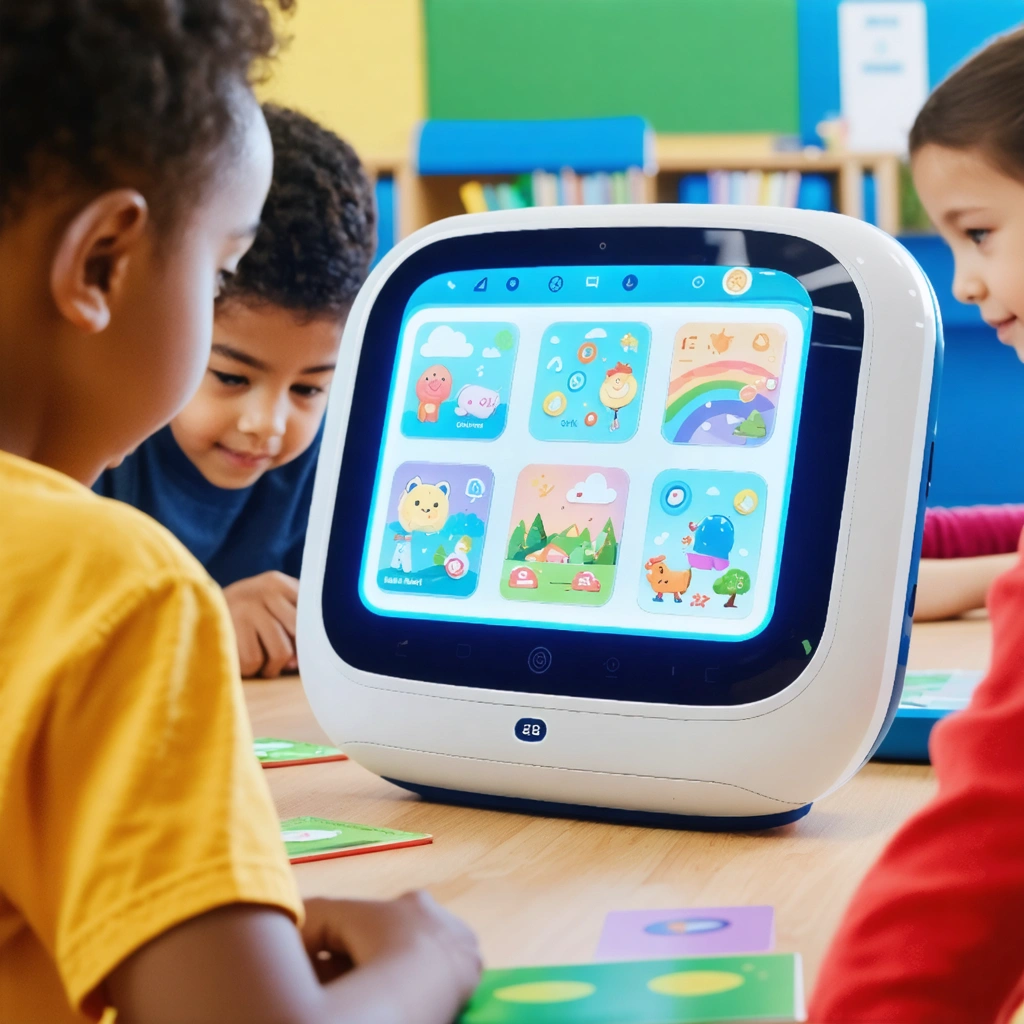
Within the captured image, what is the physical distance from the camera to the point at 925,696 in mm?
889

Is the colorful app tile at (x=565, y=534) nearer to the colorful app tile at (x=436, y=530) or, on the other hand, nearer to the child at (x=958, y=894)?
the colorful app tile at (x=436, y=530)

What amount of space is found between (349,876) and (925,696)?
1.46 ft

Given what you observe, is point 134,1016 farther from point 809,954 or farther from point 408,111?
point 408,111

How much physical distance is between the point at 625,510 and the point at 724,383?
0.09 meters

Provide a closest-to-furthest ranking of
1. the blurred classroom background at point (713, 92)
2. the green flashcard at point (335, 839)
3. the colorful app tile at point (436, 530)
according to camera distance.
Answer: the green flashcard at point (335, 839)
the colorful app tile at point (436, 530)
the blurred classroom background at point (713, 92)

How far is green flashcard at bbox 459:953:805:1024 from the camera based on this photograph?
0.46 m

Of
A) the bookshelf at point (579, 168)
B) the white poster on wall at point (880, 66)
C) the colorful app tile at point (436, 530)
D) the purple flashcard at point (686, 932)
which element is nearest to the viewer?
the purple flashcard at point (686, 932)

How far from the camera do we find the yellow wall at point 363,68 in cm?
408

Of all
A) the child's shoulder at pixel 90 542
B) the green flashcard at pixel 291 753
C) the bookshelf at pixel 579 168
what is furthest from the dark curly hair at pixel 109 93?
the bookshelf at pixel 579 168

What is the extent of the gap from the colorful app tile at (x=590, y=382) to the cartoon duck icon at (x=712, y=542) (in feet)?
0.25

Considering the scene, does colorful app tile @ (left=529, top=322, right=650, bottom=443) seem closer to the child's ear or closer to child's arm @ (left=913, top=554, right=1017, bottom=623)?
the child's ear

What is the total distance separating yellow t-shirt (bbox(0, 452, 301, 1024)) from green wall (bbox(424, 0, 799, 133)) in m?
3.86

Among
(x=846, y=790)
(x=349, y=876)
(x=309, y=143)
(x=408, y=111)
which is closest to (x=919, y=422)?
(x=846, y=790)

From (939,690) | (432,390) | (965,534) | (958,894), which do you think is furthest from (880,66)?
(958,894)
